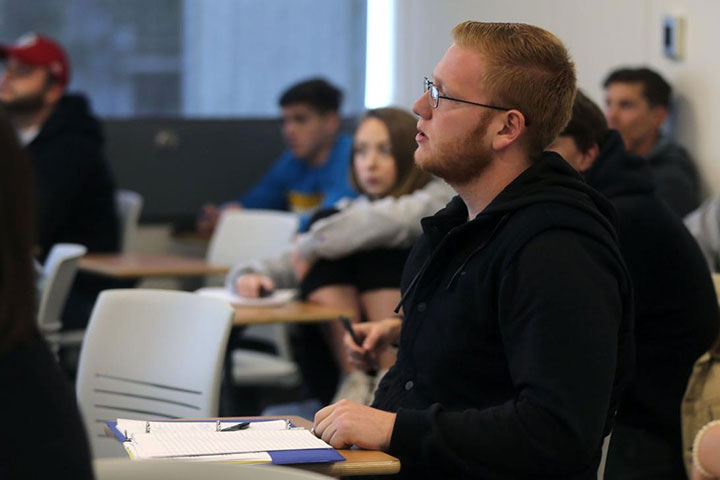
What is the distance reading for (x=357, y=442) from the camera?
5.51 feet

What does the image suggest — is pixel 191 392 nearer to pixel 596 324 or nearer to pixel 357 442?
pixel 357 442

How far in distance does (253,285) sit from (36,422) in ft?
8.11

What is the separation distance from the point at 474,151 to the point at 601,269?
0.31m

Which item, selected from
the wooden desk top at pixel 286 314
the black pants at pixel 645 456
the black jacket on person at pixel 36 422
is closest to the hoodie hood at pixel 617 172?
the black pants at pixel 645 456

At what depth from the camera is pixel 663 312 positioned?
2285mm

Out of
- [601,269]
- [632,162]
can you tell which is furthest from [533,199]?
[632,162]

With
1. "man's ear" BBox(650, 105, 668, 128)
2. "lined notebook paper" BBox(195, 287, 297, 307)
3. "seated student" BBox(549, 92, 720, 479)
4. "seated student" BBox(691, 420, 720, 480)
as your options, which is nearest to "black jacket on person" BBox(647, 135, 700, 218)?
"man's ear" BBox(650, 105, 668, 128)

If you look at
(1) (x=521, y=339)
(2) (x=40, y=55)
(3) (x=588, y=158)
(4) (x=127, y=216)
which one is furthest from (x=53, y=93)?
(1) (x=521, y=339)

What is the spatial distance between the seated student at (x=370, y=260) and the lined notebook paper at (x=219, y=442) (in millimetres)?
1676

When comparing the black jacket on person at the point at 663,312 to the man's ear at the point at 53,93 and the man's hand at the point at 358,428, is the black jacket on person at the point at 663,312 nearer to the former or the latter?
the man's hand at the point at 358,428

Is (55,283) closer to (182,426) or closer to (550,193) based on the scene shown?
(182,426)

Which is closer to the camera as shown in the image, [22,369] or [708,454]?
[22,369]

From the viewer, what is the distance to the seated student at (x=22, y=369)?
0.98 meters

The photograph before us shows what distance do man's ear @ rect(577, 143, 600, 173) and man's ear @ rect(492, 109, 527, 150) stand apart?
674mm
